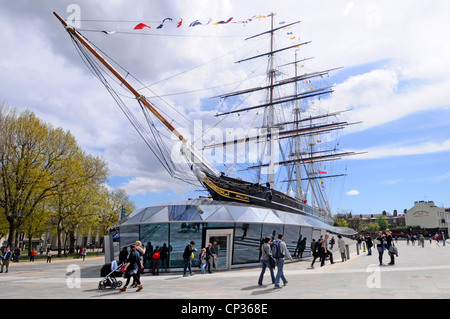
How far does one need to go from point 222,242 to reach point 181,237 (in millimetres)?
2304

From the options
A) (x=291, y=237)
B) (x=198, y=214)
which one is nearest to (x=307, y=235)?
(x=291, y=237)

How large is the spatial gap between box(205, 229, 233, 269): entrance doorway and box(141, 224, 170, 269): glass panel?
2.25 m

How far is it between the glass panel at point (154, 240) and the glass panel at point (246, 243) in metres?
3.80

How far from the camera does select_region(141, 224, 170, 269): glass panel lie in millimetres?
16391

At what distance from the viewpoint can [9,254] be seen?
17.6 m

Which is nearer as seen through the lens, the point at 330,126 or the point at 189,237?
the point at 189,237

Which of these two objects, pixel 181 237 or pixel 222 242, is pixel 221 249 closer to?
pixel 222 242

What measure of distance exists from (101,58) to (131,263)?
49.9 ft

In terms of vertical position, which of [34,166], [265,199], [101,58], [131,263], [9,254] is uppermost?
[101,58]

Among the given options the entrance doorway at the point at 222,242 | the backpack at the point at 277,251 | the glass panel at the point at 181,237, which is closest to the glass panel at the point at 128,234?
the glass panel at the point at 181,237

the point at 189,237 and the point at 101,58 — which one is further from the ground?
the point at 101,58

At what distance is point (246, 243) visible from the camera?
56.9ft
